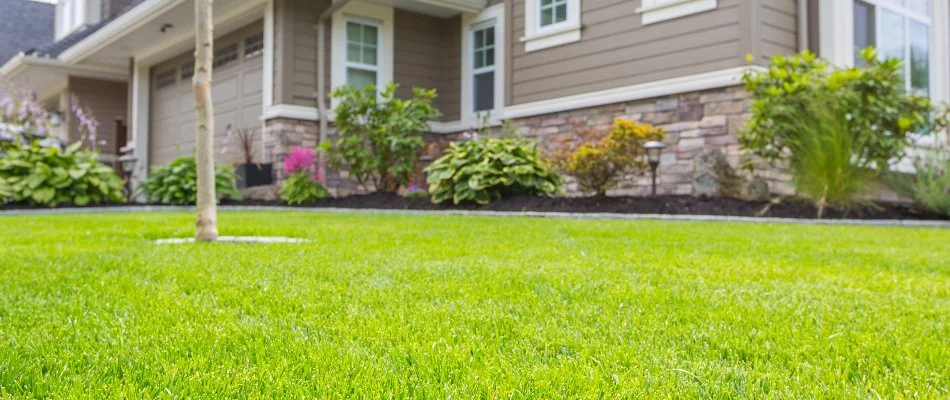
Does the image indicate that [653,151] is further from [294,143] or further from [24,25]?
[24,25]

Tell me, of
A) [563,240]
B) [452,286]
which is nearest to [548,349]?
[452,286]

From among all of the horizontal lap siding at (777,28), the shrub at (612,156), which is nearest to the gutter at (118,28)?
the shrub at (612,156)

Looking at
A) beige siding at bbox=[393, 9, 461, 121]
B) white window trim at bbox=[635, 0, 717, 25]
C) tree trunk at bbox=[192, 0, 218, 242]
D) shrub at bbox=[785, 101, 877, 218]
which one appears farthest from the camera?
beige siding at bbox=[393, 9, 461, 121]

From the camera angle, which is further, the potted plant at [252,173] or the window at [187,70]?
the window at [187,70]

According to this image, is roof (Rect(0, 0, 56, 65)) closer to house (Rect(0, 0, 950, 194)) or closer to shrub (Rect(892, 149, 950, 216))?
house (Rect(0, 0, 950, 194))

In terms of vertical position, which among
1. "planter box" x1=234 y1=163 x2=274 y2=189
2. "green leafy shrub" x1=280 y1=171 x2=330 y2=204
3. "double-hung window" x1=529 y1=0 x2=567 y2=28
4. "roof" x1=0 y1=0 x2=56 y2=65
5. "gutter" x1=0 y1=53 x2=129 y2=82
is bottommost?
"green leafy shrub" x1=280 y1=171 x2=330 y2=204

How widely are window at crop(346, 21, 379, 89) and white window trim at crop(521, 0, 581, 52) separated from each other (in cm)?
218

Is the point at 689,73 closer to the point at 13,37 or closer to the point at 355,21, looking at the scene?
the point at 355,21

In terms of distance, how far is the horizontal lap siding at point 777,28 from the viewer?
7.29 m

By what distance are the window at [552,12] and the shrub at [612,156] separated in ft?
7.32

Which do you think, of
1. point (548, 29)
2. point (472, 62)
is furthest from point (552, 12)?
point (472, 62)

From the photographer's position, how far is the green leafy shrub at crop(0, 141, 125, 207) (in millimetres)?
8273

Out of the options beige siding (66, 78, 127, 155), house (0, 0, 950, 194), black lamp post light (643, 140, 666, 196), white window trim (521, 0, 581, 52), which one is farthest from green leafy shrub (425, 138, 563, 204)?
beige siding (66, 78, 127, 155)

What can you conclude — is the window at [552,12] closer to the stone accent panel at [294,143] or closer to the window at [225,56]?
the stone accent panel at [294,143]
